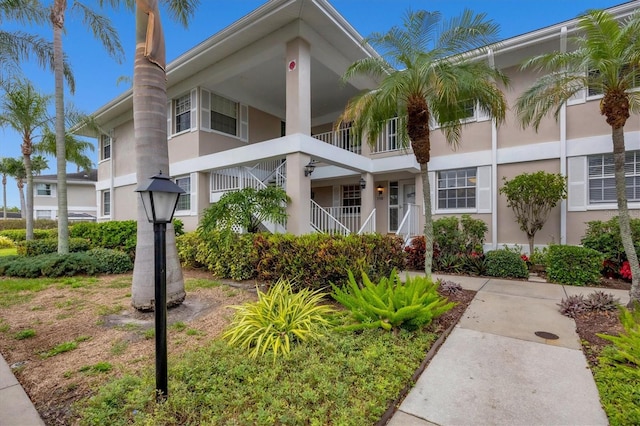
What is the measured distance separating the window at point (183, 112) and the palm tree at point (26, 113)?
596 centimetres

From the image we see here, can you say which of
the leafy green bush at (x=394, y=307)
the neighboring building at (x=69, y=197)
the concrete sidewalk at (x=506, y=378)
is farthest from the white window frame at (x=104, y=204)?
the concrete sidewalk at (x=506, y=378)

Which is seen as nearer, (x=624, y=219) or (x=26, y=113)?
(x=624, y=219)

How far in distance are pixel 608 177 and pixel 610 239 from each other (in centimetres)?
225

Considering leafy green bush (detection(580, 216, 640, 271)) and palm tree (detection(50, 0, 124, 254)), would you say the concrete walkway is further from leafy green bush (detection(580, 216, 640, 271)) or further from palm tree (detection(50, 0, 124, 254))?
palm tree (detection(50, 0, 124, 254))

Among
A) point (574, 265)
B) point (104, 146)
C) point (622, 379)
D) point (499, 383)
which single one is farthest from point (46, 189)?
point (622, 379)

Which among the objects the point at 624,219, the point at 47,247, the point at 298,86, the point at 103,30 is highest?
the point at 103,30

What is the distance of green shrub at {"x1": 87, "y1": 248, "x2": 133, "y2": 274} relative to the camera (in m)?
8.97

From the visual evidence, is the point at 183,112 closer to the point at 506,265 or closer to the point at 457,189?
the point at 457,189

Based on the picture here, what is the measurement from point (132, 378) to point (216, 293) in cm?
356

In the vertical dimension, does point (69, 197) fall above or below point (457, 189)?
above

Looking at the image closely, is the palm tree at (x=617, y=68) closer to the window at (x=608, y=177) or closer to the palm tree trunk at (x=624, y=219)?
the palm tree trunk at (x=624, y=219)

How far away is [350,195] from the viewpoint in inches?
565

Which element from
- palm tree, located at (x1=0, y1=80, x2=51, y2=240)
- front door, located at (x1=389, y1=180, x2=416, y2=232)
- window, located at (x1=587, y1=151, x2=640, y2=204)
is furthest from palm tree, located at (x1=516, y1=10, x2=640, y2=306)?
palm tree, located at (x1=0, y1=80, x2=51, y2=240)

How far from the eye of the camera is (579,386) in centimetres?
305
